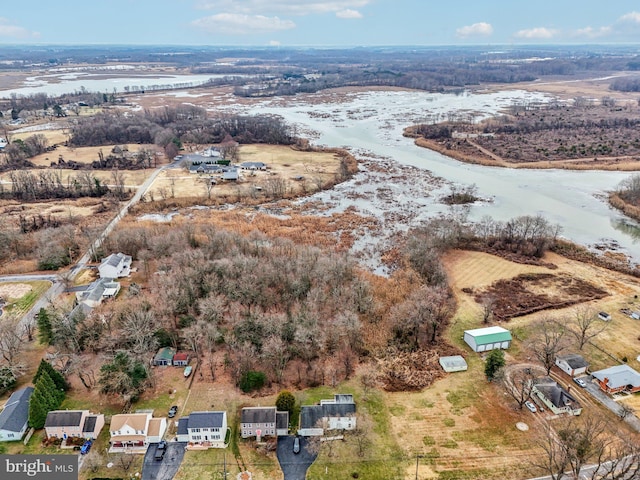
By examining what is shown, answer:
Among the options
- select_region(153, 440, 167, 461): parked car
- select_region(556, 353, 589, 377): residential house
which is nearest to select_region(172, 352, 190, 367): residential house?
select_region(153, 440, 167, 461): parked car

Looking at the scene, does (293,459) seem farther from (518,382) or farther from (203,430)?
(518,382)

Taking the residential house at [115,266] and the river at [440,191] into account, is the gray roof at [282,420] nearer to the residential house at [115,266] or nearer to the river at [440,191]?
the river at [440,191]

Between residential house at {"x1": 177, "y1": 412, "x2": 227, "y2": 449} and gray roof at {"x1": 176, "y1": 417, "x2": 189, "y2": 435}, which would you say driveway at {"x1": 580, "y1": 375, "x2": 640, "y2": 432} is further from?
gray roof at {"x1": 176, "y1": 417, "x2": 189, "y2": 435}

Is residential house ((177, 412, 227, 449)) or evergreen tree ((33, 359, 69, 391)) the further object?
evergreen tree ((33, 359, 69, 391))

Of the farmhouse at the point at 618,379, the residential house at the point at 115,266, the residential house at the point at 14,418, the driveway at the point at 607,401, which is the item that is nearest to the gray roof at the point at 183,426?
the residential house at the point at 14,418

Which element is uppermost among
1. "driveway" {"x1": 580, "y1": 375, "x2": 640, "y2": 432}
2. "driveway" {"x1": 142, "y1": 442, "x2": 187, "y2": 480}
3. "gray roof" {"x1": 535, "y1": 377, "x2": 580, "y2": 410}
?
"gray roof" {"x1": 535, "y1": 377, "x2": 580, "y2": 410}

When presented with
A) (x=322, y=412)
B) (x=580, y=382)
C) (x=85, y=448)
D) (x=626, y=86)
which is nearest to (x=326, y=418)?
(x=322, y=412)

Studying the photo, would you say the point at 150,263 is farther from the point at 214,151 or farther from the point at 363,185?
the point at 214,151
